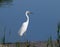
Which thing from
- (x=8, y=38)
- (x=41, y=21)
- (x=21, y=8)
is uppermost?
(x=21, y=8)

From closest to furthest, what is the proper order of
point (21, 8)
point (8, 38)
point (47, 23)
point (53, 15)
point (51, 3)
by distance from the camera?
point (8, 38), point (47, 23), point (53, 15), point (21, 8), point (51, 3)

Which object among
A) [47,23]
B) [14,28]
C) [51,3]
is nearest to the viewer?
[14,28]

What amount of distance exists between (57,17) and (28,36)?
1709 mm

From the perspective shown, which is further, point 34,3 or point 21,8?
point 34,3

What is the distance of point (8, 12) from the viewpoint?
Result: 7.29m

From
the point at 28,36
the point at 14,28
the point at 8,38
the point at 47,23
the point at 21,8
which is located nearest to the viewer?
the point at 8,38

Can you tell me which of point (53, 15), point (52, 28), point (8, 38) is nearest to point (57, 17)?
point (53, 15)

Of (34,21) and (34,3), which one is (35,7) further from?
(34,21)

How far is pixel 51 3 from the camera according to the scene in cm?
816

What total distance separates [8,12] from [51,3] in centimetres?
159

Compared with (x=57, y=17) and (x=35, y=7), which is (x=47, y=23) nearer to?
(x=57, y=17)

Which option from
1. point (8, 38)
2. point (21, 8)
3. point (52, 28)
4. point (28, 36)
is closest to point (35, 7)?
point (21, 8)

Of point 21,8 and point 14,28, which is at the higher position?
point 21,8

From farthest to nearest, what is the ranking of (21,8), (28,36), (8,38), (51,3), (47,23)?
(51,3) → (21,8) → (47,23) → (28,36) → (8,38)
